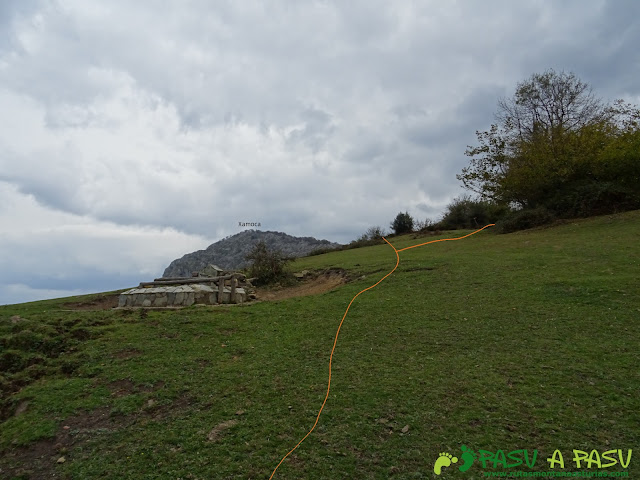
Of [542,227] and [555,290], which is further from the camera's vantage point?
[542,227]

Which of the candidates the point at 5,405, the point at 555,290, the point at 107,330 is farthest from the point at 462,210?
the point at 5,405

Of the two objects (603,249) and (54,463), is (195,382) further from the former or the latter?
(603,249)

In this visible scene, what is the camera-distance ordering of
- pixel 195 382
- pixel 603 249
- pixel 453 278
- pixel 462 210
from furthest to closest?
pixel 462 210, pixel 603 249, pixel 453 278, pixel 195 382

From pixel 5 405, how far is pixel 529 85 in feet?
87.6

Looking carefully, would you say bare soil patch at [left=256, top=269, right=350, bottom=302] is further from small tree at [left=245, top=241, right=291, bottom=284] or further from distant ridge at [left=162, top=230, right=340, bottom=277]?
distant ridge at [left=162, top=230, right=340, bottom=277]

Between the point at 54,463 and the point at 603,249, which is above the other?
the point at 603,249

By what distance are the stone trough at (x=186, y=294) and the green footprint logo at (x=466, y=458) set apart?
27.4 feet

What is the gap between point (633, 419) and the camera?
4.18 m

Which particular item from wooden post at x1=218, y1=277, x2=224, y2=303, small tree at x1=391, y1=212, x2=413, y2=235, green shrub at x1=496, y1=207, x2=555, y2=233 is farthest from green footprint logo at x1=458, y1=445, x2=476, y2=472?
small tree at x1=391, y1=212, x2=413, y2=235

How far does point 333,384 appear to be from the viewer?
17.7ft

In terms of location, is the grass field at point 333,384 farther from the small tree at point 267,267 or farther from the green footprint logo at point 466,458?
the small tree at point 267,267

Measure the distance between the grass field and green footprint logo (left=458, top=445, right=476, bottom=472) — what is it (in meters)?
0.05

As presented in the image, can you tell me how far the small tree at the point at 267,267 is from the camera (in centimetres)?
1528

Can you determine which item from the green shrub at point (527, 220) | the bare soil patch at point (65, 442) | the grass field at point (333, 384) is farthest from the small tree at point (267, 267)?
the green shrub at point (527, 220)
